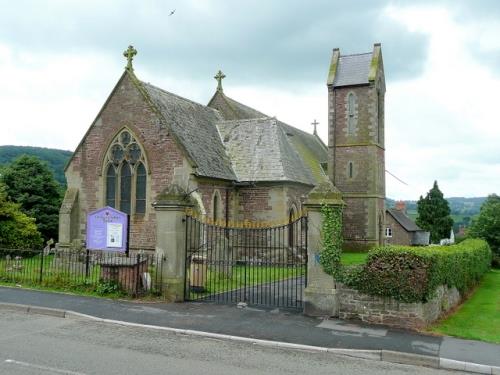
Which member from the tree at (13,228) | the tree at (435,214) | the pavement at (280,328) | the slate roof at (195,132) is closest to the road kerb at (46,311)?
the pavement at (280,328)

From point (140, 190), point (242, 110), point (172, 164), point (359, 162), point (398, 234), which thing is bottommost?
point (398, 234)

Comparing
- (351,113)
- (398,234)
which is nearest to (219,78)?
(351,113)

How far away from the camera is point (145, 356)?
28.3ft

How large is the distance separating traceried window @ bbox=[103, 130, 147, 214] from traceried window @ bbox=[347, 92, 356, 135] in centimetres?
1585

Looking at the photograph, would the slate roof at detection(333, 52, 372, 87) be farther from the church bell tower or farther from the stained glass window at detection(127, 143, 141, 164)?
the stained glass window at detection(127, 143, 141, 164)

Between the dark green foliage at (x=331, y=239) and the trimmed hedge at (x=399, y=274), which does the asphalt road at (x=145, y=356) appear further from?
the dark green foliage at (x=331, y=239)

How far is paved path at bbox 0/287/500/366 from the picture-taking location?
31.3 feet

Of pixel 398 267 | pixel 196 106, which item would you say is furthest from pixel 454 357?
pixel 196 106

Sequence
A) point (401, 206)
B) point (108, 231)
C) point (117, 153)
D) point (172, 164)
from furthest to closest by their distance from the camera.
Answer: point (401, 206)
point (117, 153)
point (172, 164)
point (108, 231)

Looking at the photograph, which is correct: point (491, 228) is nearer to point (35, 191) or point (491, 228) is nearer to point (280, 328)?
point (280, 328)

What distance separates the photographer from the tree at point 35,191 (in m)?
34.0

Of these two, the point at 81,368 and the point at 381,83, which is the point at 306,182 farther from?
the point at 81,368

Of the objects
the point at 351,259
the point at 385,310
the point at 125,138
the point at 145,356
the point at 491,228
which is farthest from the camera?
the point at 491,228

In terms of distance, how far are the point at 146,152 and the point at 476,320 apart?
52.1 ft
